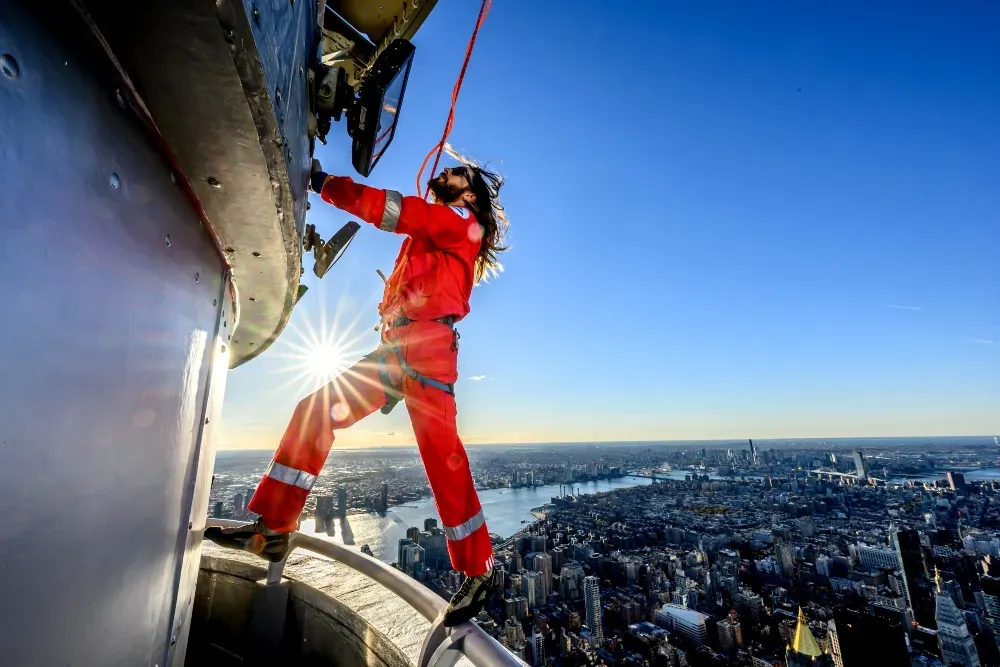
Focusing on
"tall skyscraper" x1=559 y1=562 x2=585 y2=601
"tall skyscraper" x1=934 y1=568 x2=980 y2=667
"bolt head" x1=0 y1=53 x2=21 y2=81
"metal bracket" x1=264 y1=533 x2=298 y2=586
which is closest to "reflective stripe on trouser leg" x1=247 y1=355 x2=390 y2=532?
"metal bracket" x1=264 y1=533 x2=298 y2=586

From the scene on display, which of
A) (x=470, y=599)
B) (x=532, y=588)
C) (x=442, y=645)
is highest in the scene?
(x=470, y=599)

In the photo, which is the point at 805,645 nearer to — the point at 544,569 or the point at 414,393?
the point at 544,569

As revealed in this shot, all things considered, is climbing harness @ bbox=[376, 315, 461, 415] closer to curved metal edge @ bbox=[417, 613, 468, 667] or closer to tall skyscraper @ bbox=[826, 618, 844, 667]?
curved metal edge @ bbox=[417, 613, 468, 667]

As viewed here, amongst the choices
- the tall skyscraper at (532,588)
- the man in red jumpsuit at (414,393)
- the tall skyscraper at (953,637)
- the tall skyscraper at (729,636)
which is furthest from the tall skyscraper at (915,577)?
the man in red jumpsuit at (414,393)

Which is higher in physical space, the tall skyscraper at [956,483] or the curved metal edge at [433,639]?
the curved metal edge at [433,639]

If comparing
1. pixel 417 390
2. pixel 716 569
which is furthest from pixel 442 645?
pixel 716 569

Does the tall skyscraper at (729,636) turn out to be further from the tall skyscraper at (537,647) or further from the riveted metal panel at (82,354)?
the riveted metal panel at (82,354)

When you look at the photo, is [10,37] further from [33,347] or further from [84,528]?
[84,528]
